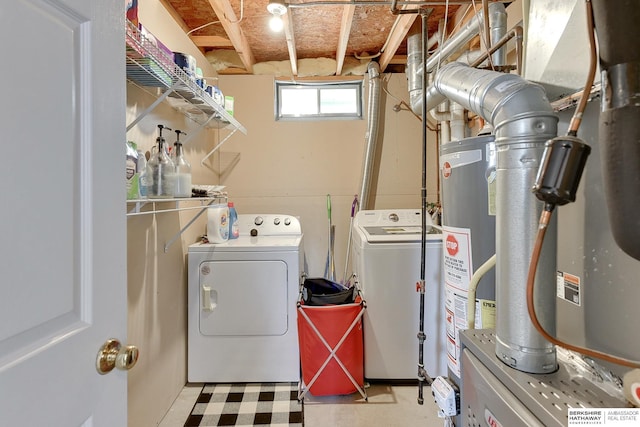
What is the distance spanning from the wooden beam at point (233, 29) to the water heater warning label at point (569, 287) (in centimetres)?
221

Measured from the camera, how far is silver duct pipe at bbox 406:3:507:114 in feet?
5.67

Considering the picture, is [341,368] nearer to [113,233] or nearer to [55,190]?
[113,233]

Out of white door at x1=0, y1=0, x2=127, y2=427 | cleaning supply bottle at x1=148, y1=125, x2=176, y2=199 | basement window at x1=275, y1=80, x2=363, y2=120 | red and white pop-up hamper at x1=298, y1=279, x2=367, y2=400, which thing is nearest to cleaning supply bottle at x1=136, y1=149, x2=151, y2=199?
cleaning supply bottle at x1=148, y1=125, x2=176, y2=199

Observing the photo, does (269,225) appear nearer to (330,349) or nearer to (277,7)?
(330,349)

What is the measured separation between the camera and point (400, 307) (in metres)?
2.04

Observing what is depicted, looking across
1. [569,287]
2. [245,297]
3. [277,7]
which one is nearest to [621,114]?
[569,287]

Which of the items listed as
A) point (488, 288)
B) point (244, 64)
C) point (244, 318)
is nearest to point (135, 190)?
point (244, 318)

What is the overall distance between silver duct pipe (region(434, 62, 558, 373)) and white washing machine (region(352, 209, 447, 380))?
132cm

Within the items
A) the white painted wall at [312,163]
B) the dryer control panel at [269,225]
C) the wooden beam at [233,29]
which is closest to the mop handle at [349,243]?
the white painted wall at [312,163]

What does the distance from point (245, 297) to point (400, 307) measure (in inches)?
40.5

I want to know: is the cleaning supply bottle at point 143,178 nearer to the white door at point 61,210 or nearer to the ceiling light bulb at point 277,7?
the white door at point 61,210

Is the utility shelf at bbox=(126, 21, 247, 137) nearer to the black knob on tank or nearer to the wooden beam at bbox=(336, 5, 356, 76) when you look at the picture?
the wooden beam at bbox=(336, 5, 356, 76)

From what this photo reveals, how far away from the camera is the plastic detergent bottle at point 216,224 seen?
2180 mm

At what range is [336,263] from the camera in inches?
119
